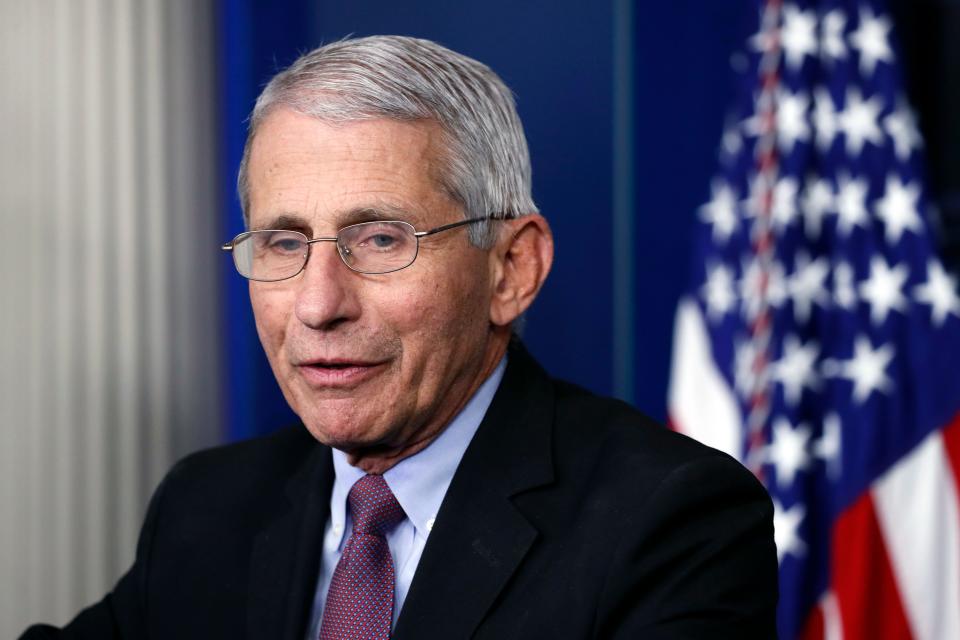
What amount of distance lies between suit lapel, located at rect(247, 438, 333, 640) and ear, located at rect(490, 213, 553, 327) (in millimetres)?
431

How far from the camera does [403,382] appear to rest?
1.63 meters

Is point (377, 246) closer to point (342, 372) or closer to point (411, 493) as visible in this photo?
point (342, 372)

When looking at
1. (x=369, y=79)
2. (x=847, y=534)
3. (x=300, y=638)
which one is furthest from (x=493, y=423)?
(x=847, y=534)

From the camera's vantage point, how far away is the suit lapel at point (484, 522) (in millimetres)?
1545

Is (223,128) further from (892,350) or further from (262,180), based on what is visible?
(892,350)

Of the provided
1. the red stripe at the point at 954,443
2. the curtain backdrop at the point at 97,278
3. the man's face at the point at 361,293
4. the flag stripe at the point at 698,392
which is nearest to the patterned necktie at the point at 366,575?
the man's face at the point at 361,293

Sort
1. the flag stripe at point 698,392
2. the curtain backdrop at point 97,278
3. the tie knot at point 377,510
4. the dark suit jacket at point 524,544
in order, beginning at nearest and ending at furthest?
the dark suit jacket at point 524,544 → the tie knot at point 377,510 → the curtain backdrop at point 97,278 → the flag stripe at point 698,392

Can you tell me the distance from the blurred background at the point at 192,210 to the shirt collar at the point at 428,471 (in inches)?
55.4

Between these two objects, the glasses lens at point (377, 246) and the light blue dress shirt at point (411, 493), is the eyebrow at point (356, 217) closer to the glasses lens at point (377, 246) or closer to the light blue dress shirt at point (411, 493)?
the glasses lens at point (377, 246)

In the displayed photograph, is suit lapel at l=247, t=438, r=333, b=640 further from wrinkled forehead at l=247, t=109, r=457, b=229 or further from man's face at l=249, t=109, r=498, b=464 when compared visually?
wrinkled forehead at l=247, t=109, r=457, b=229

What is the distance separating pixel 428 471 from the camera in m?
1.73

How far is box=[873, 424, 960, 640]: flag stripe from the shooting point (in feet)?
8.90

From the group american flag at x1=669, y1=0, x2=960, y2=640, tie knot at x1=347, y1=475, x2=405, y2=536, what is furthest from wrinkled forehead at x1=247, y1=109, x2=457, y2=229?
american flag at x1=669, y1=0, x2=960, y2=640

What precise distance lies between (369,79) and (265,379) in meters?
1.83
